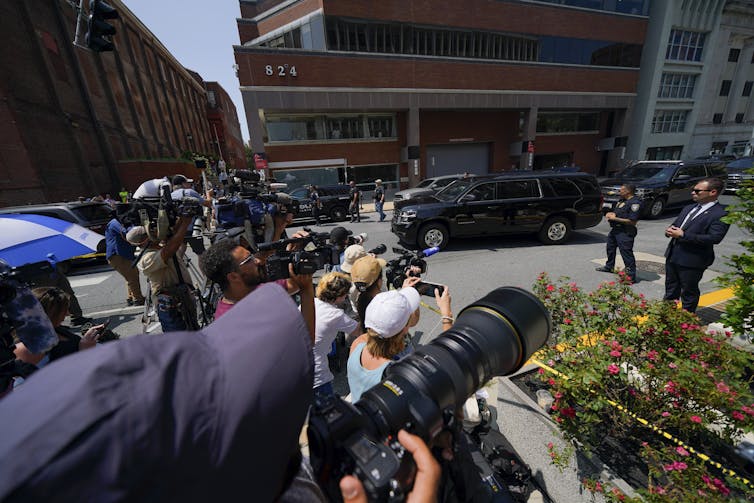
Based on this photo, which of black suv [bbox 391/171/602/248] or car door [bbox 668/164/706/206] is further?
car door [bbox 668/164/706/206]

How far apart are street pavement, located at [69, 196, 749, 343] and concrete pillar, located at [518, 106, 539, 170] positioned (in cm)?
1444

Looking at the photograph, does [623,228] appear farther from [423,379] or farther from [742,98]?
[742,98]

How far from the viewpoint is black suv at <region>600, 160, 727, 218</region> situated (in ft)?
32.7

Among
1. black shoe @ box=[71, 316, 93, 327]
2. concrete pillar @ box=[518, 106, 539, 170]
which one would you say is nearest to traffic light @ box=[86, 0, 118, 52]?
black shoe @ box=[71, 316, 93, 327]

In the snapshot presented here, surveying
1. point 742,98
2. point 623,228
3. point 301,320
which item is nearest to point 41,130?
point 301,320

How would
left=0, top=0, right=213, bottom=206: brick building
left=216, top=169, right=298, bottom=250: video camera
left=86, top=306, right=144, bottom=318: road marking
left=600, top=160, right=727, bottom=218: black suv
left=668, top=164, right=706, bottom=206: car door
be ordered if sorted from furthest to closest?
left=0, top=0, right=213, bottom=206: brick building, left=668, top=164, right=706, bottom=206: car door, left=600, top=160, right=727, bottom=218: black suv, left=86, top=306, right=144, bottom=318: road marking, left=216, top=169, right=298, bottom=250: video camera

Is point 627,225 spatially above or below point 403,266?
below

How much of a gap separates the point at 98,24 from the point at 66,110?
43.6 ft

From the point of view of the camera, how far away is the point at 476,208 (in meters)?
7.47

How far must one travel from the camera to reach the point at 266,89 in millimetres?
15758

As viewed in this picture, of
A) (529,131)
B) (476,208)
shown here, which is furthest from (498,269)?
(529,131)

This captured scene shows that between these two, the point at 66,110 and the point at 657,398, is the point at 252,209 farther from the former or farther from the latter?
the point at 66,110

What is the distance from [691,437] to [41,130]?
21238mm

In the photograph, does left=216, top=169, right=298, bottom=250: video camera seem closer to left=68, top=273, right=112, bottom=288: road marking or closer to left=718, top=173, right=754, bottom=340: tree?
left=718, top=173, right=754, bottom=340: tree
